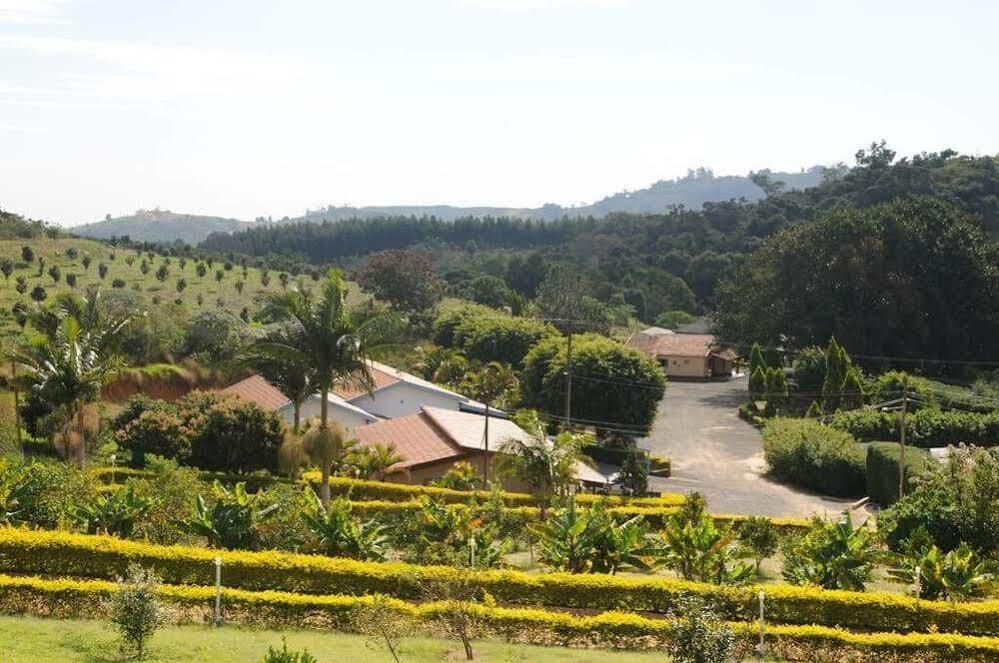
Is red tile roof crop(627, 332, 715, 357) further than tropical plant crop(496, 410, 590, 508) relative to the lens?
Yes

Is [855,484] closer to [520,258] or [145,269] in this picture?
[145,269]

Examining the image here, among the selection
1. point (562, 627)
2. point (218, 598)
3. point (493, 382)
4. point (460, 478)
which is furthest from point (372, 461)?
point (493, 382)

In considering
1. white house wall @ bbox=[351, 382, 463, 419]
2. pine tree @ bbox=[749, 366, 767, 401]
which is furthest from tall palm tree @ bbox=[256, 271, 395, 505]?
pine tree @ bbox=[749, 366, 767, 401]

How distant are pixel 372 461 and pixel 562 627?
653 inches

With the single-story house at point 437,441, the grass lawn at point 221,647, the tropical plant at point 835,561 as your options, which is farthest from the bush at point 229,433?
the tropical plant at point 835,561

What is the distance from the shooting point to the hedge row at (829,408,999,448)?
44.1 metres

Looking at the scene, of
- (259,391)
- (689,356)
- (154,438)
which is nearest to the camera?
(154,438)

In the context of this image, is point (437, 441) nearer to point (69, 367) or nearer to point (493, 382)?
point (69, 367)

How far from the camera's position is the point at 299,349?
24.0 meters

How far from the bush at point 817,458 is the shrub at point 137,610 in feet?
107

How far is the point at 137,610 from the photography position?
13.8 meters

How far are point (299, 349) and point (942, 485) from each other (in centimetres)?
1492

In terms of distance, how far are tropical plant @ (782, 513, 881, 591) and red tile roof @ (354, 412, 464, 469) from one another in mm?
15417

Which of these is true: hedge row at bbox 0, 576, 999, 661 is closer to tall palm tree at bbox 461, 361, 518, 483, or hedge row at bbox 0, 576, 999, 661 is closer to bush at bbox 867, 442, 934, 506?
bush at bbox 867, 442, 934, 506
